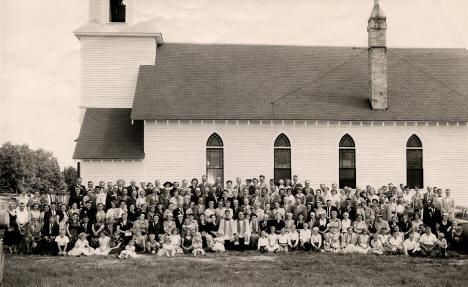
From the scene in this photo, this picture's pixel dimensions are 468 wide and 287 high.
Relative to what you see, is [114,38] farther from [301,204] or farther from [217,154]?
[301,204]

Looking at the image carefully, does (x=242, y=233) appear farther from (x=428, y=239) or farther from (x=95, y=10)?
(x=95, y=10)

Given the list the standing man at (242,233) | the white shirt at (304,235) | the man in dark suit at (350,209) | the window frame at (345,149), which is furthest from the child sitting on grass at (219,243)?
the window frame at (345,149)

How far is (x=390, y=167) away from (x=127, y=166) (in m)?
13.1

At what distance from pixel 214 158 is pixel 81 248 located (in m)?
11.8

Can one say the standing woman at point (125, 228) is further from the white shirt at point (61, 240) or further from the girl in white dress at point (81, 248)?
the white shirt at point (61, 240)

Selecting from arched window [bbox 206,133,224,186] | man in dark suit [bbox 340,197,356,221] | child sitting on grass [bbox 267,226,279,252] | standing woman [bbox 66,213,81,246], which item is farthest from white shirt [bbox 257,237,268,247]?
arched window [bbox 206,133,224,186]

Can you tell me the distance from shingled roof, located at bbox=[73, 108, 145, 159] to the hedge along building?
0.05 m

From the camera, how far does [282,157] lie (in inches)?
1123

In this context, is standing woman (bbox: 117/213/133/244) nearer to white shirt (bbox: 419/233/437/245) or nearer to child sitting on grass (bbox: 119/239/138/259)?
child sitting on grass (bbox: 119/239/138/259)

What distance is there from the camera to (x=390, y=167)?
28516 mm

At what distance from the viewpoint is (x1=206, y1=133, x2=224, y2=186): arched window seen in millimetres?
28250

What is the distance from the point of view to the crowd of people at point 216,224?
17.9 meters

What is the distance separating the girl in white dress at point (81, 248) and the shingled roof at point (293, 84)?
10.6 meters

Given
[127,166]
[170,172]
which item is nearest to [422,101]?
[170,172]
